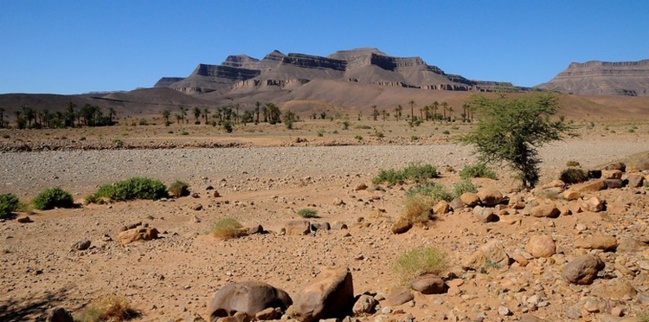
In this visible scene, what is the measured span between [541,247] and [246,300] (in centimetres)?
412

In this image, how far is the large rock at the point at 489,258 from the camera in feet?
21.9

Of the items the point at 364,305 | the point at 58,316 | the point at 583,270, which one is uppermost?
the point at 583,270

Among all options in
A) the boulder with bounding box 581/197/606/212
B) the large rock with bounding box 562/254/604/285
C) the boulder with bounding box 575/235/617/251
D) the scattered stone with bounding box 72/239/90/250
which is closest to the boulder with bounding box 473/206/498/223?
the boulder with bounding box 581/197/606/212

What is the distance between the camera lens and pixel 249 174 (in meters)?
21.3

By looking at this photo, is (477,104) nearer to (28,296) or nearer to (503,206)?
(503,206)

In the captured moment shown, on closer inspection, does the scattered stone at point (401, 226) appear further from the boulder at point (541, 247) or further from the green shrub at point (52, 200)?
the green shrub at point (52, 200)

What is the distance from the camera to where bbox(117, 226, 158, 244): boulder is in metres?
10.5

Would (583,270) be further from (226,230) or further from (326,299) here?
(226,230)

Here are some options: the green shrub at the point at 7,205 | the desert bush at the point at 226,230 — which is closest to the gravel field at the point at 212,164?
the green shrub at the point at 7,205

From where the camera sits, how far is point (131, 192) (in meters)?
15.8

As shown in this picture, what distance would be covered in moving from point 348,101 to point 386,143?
416 feet

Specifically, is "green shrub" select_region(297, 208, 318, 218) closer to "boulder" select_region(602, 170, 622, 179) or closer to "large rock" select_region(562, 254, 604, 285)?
"boulder" select_region(602, 170, 622, 179)

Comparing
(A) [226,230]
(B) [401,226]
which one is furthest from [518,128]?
(A) [226,230]

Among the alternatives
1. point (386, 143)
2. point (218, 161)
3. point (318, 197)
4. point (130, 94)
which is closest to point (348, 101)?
point (130, 94)
